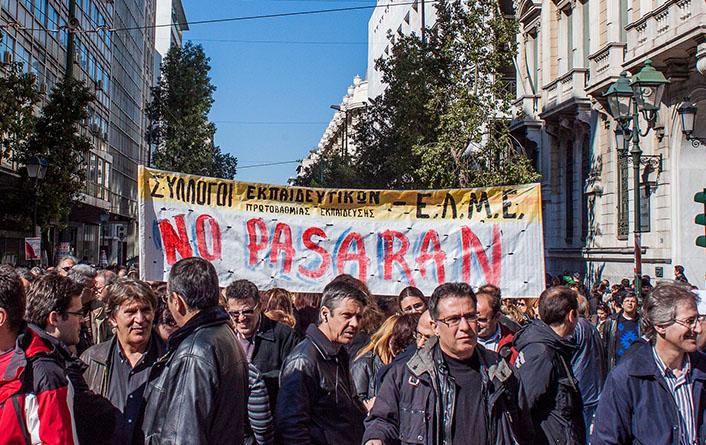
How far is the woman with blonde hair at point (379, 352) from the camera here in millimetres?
5457

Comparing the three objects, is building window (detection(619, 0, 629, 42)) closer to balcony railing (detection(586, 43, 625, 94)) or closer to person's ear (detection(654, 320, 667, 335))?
balcony railing (detection(586, 43, 625, 94))

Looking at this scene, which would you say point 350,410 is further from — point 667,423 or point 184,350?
point 667,423

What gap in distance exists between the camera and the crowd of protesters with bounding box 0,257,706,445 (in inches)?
139

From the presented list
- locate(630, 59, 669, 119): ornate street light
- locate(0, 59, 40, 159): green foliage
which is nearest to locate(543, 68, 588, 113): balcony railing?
locate(630, 59, 669, 119): ornate street light

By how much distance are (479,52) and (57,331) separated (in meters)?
19.2

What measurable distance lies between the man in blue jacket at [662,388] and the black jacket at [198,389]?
1872 mm

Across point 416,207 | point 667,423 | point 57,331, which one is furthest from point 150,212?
point 667,423

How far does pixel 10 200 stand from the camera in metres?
24.3

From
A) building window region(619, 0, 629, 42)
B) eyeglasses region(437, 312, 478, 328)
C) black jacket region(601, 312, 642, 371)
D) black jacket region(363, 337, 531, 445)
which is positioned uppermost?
building window region(619, 0, 629, 42)

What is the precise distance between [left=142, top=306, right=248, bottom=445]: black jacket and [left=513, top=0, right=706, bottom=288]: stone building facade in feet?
37.9

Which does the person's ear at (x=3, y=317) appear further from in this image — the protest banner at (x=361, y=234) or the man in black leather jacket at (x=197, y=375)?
the protest banner at (x=361, y=234)

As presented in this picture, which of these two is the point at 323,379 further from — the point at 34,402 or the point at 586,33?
the point at 586,33

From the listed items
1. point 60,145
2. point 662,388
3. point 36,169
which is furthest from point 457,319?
point 60,145

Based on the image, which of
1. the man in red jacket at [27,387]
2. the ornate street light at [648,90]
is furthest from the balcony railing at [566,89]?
the man in red jacket at [27,387]
